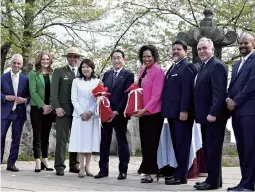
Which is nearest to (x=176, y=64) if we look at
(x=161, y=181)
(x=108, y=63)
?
(x=161, y=181)

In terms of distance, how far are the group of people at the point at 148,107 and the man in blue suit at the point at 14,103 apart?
2 cm

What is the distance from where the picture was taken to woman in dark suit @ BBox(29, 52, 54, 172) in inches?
294

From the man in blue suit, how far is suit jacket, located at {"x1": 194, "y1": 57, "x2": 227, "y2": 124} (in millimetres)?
3217

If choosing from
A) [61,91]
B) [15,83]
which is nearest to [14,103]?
[15,83]

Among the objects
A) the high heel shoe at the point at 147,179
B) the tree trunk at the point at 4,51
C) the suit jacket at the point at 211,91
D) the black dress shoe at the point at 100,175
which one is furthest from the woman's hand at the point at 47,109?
the tree trunk at the point at 4,51

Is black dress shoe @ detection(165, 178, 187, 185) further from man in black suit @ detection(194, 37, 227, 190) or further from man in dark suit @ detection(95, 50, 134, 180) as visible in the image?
man in dark suit @ detection(95, 50, 134, 180)

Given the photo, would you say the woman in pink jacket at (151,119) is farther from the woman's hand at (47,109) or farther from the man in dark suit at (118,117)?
the woman's hand at (47,109)

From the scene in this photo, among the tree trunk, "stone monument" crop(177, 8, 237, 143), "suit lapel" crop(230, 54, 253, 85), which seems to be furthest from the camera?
the tree trunk

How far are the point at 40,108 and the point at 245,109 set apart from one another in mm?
3495

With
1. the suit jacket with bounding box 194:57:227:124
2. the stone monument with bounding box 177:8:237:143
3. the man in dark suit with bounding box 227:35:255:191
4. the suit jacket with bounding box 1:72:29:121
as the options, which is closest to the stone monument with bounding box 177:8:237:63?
the stone monument with bounding box 177:8:237:143

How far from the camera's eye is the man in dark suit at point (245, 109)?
5469 mm

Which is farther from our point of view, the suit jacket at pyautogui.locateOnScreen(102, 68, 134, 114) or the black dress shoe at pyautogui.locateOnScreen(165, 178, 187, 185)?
the suit jacket at pyautogui.locateOnScreen(102, 68, 134, 114)

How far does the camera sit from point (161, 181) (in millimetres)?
6508

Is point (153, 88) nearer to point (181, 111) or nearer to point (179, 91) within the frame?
point (179, 91)
